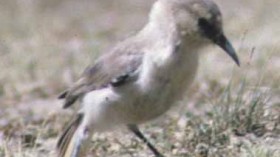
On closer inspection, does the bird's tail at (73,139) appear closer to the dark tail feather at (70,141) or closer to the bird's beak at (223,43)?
the dark tail feather at (70,141)

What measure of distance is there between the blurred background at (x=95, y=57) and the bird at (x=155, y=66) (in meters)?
0.55

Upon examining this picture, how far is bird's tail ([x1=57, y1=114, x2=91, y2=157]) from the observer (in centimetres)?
804

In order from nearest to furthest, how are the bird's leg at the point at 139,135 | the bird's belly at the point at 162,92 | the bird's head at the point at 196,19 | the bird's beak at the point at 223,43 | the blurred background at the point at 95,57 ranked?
the bird's belly at the point at 162,92 → the bird's head at the point at 196,19 → the bird's beak at the point at 223,43 → the bird's leg at the point at 139,135 → the blurred background at the point at 95,57

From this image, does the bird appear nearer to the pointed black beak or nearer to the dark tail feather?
the pointed black beak

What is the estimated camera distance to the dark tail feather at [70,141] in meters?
8.10

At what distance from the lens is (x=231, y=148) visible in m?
7.97

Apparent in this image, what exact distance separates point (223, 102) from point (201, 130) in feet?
1.53

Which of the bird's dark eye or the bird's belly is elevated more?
the bird's dark eye

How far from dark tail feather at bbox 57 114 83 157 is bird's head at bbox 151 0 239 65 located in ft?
3.18

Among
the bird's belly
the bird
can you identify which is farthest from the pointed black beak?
the bird's belly

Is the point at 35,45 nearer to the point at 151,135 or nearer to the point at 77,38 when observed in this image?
the point at 77,38

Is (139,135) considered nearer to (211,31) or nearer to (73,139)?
(73,139)

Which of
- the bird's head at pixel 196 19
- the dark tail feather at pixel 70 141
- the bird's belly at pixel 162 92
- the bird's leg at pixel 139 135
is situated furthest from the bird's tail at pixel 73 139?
the bird's head at pixel 196 19

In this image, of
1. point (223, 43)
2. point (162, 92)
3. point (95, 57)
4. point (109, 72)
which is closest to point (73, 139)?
point (109, 72)
